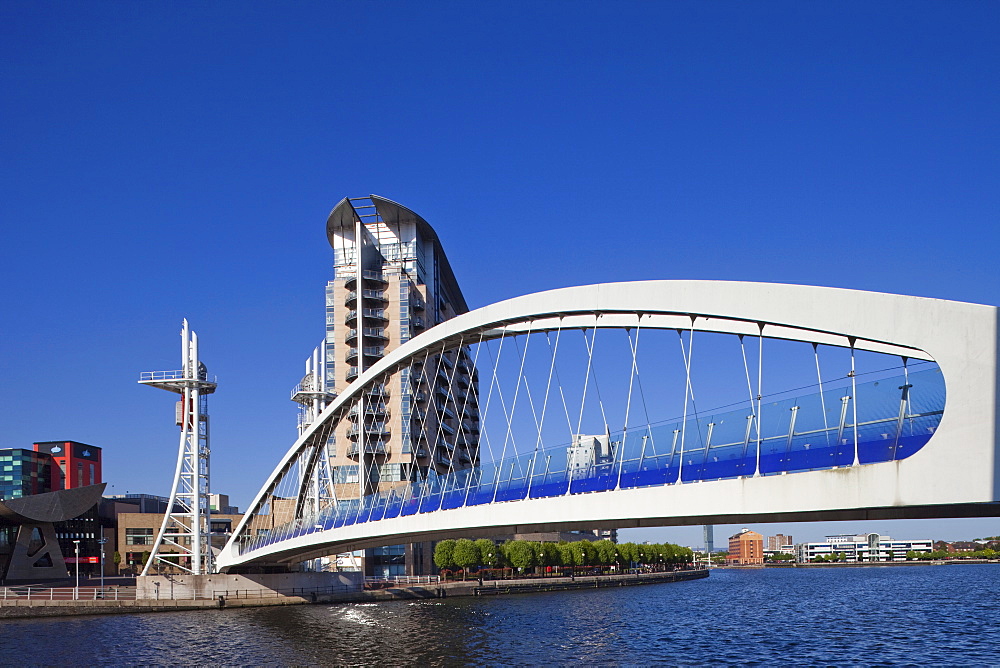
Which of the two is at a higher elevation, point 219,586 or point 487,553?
point 219,586

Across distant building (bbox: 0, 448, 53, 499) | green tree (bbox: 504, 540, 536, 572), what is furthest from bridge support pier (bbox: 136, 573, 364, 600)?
distant building (bbox: 0, 448, 53, 499)

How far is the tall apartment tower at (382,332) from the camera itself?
9375 centimetres

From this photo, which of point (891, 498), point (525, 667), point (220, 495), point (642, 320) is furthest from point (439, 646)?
point (220, 495)

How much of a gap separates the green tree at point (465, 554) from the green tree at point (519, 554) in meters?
5.05

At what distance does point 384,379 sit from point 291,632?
469 inches

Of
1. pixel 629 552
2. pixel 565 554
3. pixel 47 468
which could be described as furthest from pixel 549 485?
pixel 47 468

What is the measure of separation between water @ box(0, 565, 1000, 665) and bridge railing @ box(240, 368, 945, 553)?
25.5 ft

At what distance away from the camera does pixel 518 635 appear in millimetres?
42844

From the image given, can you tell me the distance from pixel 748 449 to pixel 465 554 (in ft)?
229

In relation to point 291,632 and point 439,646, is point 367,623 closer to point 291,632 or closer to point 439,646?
point 291,632

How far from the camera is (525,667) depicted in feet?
106

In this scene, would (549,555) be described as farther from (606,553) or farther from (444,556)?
(606,553)

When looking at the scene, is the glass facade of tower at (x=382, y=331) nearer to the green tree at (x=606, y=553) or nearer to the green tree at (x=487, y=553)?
the green tree at (x=487, y=553)

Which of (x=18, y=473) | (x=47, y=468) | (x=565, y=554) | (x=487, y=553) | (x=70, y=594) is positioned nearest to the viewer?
(x=70, y=594)
